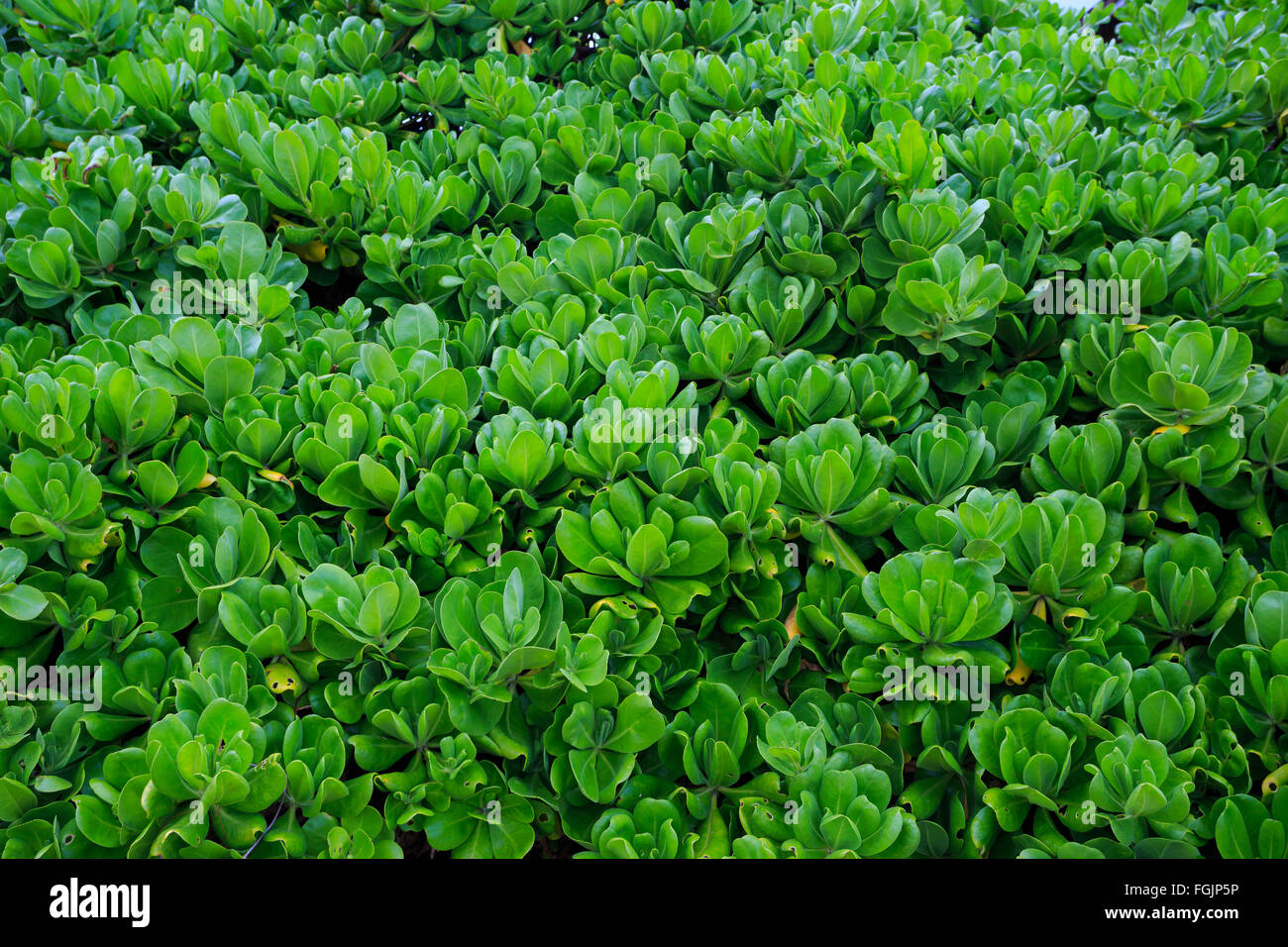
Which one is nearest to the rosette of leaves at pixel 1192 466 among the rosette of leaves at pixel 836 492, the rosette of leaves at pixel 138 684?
the rosette of leaves at pixel 836 492

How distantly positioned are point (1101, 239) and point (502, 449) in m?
1.60

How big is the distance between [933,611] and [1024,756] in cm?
27

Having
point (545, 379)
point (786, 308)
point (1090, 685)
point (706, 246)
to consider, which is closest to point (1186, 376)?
point (1090, 685)

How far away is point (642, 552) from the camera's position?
1648 millimetres

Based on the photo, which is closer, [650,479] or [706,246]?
[650,479]

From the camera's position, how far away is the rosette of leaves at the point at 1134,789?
1.48 metres

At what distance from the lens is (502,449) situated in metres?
1.79

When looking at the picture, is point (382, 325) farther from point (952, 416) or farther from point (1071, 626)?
point (1071, 626)

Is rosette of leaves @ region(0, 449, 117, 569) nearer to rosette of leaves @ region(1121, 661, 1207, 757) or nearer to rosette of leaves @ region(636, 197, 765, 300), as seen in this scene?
rosette of leaves @ region(636, 197, 765, 300)

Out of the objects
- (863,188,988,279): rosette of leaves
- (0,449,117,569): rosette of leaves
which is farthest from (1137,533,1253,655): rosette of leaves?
(0,449,117,569): rosette of leaves

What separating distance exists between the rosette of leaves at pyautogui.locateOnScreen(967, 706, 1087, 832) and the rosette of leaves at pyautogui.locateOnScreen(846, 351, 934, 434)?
69 centimetres

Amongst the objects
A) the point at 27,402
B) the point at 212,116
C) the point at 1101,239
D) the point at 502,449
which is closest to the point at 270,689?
the point at 502,449

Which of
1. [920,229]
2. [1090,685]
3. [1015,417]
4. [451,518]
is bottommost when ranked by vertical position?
[1090,685]

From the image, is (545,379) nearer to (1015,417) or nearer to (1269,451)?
(1015,417)
